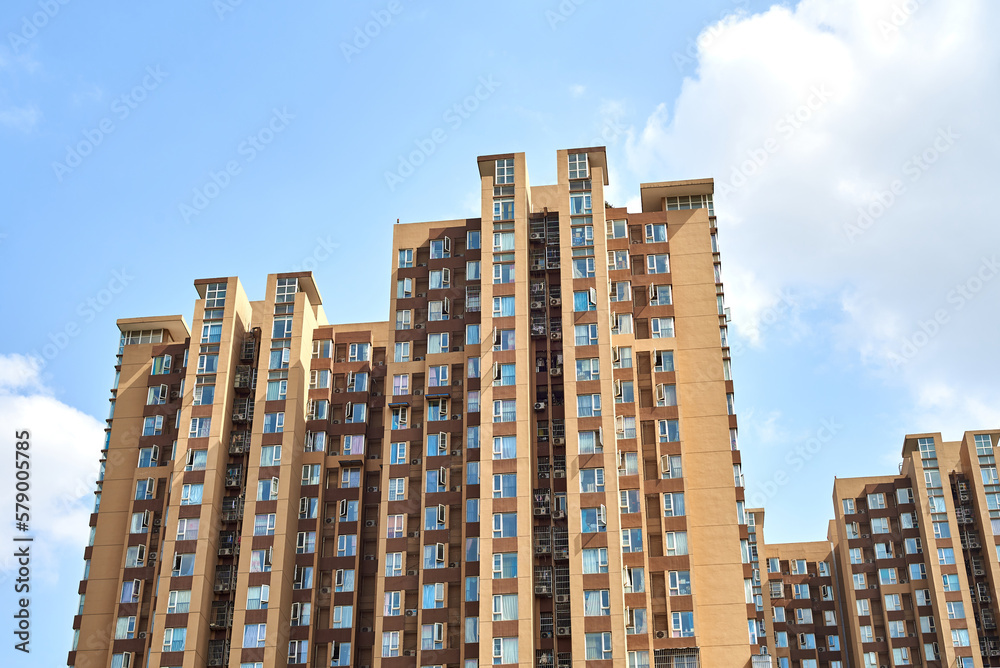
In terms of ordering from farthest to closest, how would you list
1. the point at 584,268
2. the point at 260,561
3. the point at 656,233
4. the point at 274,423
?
the point at 656,233 < the point at 274,423 < the point at 260,561 < the point at 584,268

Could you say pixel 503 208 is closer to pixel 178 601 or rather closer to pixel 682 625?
pixel 682 625

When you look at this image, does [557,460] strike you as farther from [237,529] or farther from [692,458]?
[237,529]

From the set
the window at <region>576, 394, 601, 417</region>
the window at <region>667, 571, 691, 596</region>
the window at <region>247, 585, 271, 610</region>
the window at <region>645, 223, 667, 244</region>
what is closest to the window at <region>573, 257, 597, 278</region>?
the window at <region>645, 223, 667, 244</region>

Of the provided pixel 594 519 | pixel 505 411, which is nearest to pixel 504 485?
pixel 505 411

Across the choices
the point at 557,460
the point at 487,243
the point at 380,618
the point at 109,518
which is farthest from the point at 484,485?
the point at 109,518

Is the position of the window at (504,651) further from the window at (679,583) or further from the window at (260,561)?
the window at (260,561)

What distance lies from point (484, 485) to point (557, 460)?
265 inches

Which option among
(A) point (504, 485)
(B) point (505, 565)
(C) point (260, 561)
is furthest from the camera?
(C) point (260, 561)

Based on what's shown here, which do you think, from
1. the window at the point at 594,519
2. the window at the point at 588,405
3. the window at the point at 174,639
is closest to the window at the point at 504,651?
the window at the point at 594,519

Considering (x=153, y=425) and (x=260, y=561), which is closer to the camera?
(x=260, y=561)

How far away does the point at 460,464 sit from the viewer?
101 meters

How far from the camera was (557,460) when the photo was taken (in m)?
97.2

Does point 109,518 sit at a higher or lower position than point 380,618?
higher

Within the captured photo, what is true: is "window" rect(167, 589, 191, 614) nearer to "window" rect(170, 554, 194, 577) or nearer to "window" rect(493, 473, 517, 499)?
"window" rect(170, 554, 194, 577)
